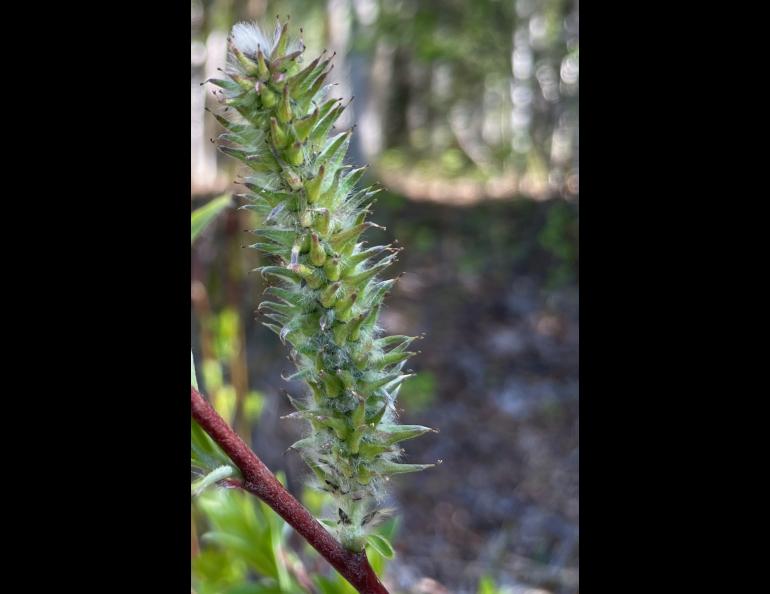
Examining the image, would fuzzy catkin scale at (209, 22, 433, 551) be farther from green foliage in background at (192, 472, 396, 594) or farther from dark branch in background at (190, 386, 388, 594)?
green foliage in background at (192, 472, 396, 594)

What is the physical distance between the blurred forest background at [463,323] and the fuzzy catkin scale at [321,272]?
0.15 meters

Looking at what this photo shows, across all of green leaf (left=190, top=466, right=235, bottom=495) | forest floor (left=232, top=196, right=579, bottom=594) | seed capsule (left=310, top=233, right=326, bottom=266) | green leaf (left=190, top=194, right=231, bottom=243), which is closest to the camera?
green leaf (left=190, top=466, right=235, bottom=495)

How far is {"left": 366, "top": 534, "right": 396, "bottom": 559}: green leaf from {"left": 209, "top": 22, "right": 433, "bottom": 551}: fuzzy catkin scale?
3 cm

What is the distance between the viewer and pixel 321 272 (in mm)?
806

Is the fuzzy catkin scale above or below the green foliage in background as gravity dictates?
above

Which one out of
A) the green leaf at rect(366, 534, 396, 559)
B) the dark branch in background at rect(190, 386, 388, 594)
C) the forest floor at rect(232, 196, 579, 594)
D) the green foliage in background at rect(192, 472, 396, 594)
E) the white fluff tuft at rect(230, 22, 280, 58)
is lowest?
the forest floor at rect(232, 196, 579, 594)

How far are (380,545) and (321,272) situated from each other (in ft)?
1.14

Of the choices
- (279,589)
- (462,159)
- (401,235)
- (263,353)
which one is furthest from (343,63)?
(279,589)

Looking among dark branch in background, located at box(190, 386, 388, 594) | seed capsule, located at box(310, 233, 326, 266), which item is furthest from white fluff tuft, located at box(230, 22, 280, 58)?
dark branch in background, located at box(190, 386, 388, 594)

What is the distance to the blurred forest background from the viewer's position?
118 inches

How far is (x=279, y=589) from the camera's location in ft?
4.36

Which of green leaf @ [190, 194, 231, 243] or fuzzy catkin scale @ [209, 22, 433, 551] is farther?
green leaf @ [190, 194, 231, 243]

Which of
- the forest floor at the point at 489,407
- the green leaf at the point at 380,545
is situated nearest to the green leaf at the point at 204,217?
the green leaf at the point at 380,545
